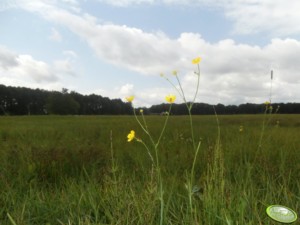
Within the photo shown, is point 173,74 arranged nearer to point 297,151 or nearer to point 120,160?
point 120,160

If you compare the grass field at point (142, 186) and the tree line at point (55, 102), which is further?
the tree line at point (55, 102)

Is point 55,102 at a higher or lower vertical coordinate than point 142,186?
higher

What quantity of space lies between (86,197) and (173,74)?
4.27 feet

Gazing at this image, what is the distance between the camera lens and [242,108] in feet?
119

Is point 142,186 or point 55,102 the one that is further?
point 55,102

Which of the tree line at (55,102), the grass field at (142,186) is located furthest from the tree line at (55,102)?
the grass field at (142,186)

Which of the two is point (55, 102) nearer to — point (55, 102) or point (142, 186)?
point (55, 102)

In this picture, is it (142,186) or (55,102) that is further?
(55,102)

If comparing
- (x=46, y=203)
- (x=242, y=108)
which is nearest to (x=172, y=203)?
(x=46, y=203)

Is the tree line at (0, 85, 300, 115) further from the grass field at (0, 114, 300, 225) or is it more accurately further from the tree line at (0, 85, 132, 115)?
the grass field at (0, 114, 300, 225)

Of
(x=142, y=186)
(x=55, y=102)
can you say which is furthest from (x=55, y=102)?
(x=142, y=186)

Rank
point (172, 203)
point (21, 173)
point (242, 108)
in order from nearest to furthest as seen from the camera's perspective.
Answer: point (172, 203) → point (21, 173) → point (242, 108)

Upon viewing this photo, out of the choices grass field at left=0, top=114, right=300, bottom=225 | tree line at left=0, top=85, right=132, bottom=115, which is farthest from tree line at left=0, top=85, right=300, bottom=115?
grass field at left=0, top=114, right=300, bottom=225

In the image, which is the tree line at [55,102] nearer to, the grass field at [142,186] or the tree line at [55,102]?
the tree line at [55,102]
